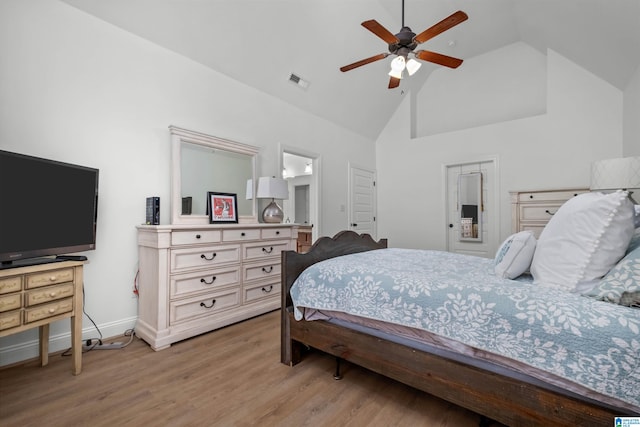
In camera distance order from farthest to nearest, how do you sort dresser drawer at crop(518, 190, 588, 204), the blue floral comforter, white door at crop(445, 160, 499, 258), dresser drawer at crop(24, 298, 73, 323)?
white door at crop(445, 160, 499, 258) < dresser drawer at crop(518, 190, 588, 204) < dresser drawer at crop(24, 298, 73, 323) < the blue floral comforter

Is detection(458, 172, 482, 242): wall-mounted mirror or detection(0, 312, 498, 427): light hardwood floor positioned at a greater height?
detection(458, 172, 482, 242): wall-mounted mirror

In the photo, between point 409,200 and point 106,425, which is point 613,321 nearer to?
point 106,425

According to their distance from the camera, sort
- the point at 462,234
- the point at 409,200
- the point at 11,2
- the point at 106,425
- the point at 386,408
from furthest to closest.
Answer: the point at 409,200 < the point at 462,234 < the point at 11,2 < the point at 386,408 < the point at 106,425

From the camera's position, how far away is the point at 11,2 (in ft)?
6.42

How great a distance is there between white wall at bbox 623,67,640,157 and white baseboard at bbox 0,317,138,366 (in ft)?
17.7

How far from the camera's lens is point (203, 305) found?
→ 247 centimetres

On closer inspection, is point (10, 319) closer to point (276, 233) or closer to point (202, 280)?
point (202, 280)

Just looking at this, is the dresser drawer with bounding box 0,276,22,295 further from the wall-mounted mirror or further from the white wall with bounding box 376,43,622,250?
the wall-mounted mirror

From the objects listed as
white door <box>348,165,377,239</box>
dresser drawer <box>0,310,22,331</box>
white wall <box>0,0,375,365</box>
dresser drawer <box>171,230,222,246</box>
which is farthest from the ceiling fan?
dresser drawer <box>0,310,22,331</box>

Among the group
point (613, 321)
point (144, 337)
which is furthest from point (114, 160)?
point (613, 321)

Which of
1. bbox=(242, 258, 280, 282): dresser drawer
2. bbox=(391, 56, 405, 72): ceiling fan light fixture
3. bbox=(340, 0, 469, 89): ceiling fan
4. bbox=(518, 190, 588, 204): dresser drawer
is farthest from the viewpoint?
bbox=(518, 190, 588, 204): dresser drawer

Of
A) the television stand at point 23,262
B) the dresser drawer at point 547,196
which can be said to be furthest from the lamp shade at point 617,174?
the television stand at point 23,262

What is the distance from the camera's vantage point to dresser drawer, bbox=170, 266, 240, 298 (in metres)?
2.31

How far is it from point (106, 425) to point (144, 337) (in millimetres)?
1042
